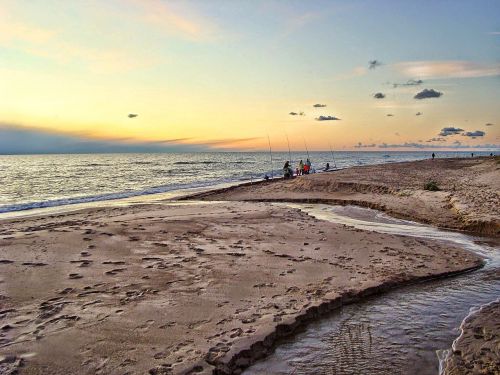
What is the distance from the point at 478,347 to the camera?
18.1 feet

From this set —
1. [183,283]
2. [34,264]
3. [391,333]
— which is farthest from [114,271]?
[391,333]

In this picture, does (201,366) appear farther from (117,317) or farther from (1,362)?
(1,362)

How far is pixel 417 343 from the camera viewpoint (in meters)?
5.77

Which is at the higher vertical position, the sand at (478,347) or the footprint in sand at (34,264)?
the footprint in sand at (34,264)

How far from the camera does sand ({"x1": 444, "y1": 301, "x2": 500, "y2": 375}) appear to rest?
4.97 metres

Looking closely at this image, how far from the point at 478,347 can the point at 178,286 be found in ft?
17.4

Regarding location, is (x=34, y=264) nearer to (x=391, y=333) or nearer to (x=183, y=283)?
(x=183, y=283)

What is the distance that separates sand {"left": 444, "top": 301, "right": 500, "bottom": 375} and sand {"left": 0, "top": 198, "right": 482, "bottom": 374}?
193 centimetres

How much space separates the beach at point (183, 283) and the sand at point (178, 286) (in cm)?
2

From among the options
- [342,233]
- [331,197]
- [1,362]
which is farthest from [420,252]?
[331,197]

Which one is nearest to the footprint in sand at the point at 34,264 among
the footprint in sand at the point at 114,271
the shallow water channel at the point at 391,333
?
the footprint in sand at the point at 114,271

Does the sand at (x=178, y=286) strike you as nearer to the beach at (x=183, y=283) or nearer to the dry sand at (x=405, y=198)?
the beach at (x=183, y=283)

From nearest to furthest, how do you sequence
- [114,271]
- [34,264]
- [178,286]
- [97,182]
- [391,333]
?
1. [391,333]
2. [178,286]
3. [114,271]
4. [34,264]
5. [97,182]

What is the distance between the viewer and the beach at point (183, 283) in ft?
16.8
